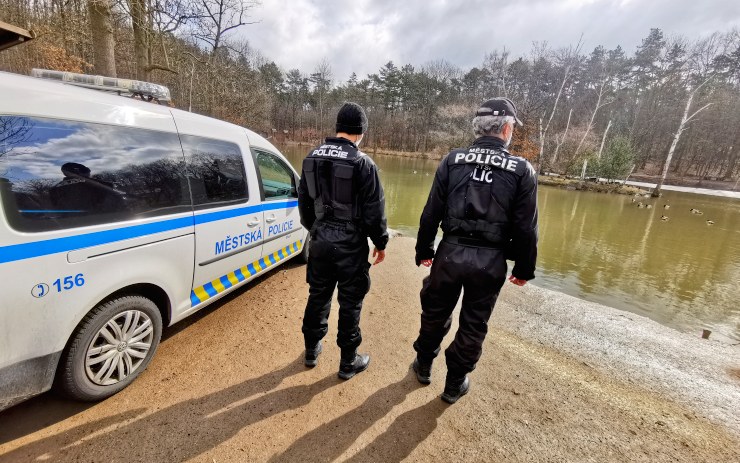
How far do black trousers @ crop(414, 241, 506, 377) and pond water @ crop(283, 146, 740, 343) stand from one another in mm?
5347

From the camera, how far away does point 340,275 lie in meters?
2.64

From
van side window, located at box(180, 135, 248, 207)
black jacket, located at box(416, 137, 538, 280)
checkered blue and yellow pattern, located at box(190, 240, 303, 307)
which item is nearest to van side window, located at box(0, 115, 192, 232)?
van side window, located at box(180, 135, 248, 207)

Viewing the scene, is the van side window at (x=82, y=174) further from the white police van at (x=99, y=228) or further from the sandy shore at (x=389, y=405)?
the sandy shore at (x=389, y=405)

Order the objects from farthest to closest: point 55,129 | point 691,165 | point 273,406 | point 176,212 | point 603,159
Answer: point 691,165
point 603,159
point 176,212
point 273,406
point 55,129

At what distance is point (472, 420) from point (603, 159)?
3194 cm

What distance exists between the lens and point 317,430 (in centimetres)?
231

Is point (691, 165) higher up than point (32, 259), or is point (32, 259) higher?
point (691, 165)

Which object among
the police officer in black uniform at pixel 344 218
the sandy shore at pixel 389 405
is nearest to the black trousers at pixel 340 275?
the police officer in black uniform at pixel 344 218

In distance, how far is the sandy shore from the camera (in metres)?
2.14

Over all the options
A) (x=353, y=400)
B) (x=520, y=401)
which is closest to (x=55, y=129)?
(x=353, y=400)

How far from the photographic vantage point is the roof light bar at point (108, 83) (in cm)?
264

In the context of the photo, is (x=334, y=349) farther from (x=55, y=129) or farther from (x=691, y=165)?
(x=691, y=165)

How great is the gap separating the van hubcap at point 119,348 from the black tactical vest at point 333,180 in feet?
5.15

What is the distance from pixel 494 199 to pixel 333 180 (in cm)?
120
